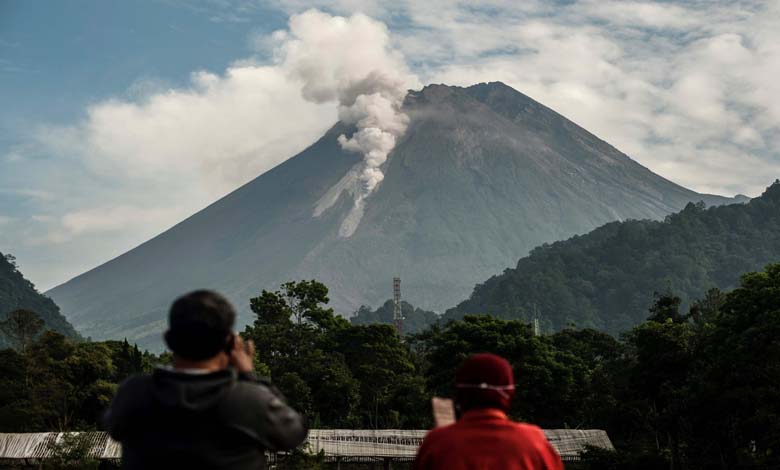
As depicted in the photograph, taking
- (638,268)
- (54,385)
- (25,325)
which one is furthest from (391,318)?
(54,385)

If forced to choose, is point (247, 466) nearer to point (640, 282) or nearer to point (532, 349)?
point (532, 349)

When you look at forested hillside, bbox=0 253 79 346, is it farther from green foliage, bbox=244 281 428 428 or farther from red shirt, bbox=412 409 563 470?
red shirt, bbox=412 409 563 470

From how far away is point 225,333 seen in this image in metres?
3.68

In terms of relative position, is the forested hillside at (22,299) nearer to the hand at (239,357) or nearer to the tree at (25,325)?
the tree at (25,325)

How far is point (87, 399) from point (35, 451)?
7.97 metres

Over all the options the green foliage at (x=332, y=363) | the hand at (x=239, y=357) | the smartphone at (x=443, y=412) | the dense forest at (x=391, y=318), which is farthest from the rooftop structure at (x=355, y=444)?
the dense forest at (x=391, y=318)

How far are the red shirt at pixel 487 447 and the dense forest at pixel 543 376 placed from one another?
23178 mm

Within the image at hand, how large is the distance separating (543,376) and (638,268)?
107217 millimetres

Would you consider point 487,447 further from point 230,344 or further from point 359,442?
point 359,442

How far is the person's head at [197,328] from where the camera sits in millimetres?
3631

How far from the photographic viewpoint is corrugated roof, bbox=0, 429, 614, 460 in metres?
35.6

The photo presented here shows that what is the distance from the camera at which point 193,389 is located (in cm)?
355

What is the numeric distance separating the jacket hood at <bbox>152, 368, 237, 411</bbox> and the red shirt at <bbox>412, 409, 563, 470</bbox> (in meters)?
0.88

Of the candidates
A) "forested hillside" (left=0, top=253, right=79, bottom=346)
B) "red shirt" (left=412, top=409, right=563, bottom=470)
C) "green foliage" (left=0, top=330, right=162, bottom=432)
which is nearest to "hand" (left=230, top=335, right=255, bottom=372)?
"red shirt" (left=412, top=409, right=563, bottom=470)
